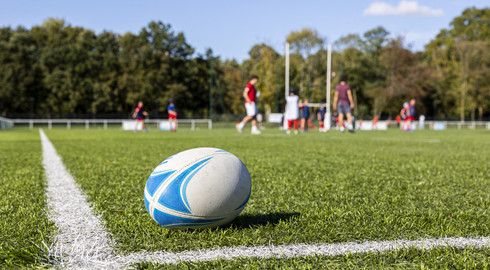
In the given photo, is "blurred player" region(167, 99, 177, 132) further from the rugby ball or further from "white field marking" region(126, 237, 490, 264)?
"white field marking" region(126, 237, 490, 264)

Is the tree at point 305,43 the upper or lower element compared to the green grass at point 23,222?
upper

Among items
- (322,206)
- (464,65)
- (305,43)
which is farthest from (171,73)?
(322,206)

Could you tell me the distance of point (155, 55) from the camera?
56.0m

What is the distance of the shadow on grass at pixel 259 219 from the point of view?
9.08 feet

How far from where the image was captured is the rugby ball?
2.47 meters

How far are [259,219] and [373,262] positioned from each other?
3.33 feet

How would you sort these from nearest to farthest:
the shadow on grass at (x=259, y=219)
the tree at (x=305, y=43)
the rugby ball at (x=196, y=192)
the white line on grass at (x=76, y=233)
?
the white line on grass at (x=76, y=233) → the rugby ball at (x=196, y=192) → the shadow on grass at (x=259, y=219) → the tree at (x=305, y=43)

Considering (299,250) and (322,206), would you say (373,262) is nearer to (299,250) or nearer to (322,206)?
(299,250)

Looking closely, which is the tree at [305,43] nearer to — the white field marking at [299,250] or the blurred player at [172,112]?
the blurred player at [172,112]

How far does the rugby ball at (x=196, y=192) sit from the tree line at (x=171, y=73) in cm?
4411

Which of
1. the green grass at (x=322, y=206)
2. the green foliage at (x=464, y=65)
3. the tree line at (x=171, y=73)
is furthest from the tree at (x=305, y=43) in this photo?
the green grass at (x=322, y=206)

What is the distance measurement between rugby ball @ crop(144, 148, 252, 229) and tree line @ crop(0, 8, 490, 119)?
145ft

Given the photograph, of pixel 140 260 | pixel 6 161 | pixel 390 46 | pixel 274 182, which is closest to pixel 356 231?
pixel 140 260

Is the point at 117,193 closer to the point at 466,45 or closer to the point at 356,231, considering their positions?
the point at 356,231
